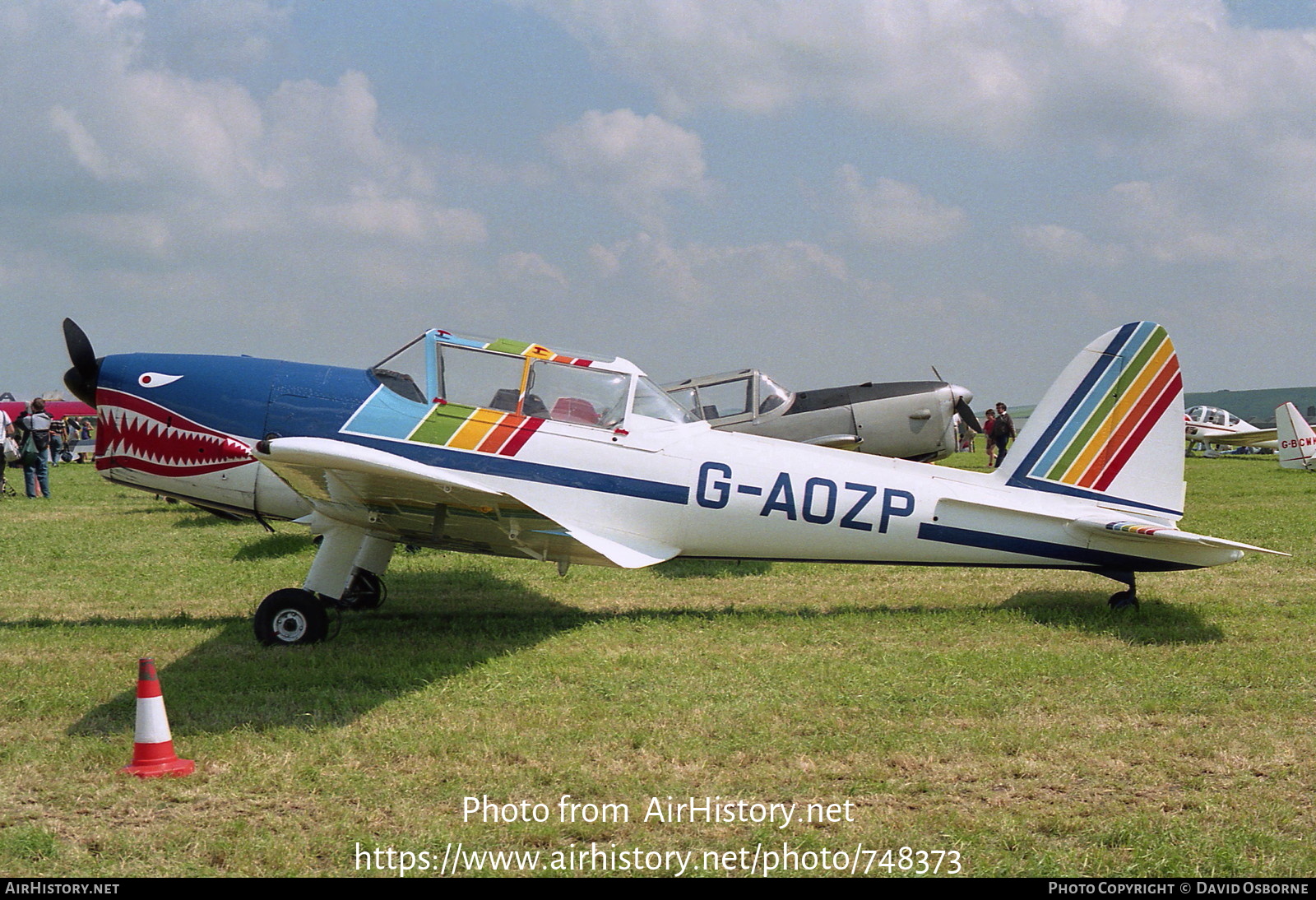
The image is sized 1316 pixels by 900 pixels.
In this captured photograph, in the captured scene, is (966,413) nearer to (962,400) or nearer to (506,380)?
(962,400)

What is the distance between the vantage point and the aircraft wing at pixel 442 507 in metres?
5.03

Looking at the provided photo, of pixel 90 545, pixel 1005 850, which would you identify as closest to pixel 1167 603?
pixel 1005 850

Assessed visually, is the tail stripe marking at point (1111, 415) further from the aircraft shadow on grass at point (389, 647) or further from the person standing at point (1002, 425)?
the person standing at point (1002, 425)

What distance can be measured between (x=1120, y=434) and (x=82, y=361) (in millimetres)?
7281

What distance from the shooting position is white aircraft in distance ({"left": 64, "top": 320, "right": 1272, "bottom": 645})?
6438mm

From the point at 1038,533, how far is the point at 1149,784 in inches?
122

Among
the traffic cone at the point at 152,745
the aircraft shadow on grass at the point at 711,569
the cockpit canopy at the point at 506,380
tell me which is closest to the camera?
the traffic cone at the point at 152,745

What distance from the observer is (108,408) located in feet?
21.9

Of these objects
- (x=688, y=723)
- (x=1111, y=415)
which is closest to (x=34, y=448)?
(x=688, y=723)

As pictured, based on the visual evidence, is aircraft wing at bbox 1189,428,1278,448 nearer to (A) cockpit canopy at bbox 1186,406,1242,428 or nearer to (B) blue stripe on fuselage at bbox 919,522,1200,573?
(A) cockpit canopy at bbox 1186,406,1242,428

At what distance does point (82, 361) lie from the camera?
6.73 metres

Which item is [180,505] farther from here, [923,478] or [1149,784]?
[1149,784]

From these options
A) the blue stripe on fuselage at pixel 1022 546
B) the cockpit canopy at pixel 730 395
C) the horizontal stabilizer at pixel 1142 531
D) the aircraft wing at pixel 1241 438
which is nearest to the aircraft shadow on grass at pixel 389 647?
the blue stripe on fuselage at pixel 1022 546

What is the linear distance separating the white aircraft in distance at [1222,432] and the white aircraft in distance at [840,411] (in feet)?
89.2
